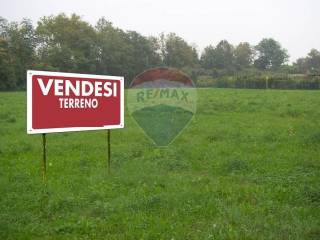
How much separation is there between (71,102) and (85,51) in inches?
2560

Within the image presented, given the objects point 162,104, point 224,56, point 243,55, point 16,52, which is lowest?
point 162,104

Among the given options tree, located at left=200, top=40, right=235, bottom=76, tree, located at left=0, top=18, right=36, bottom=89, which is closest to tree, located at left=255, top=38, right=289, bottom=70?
tree, located at left=200, top=40, right=235, bottom=76

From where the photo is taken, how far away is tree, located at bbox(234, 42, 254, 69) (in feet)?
353

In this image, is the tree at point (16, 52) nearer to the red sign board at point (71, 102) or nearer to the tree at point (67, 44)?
the tree at point (67, 44)

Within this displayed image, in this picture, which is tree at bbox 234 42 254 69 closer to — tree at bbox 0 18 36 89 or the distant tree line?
the distant tree line

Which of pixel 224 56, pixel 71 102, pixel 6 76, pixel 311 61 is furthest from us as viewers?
pixel 311 61

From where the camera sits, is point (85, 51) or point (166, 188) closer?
point (166, 188)

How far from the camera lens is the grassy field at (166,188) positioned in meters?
5.55

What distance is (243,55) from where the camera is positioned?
360 ft

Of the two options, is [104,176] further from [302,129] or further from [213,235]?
[302,129]

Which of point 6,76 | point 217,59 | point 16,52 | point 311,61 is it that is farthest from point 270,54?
point 6,76

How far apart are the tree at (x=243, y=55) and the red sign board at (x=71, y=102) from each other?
99.2 meters

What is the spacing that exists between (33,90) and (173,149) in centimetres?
485

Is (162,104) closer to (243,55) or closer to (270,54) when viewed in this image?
(243,55)
